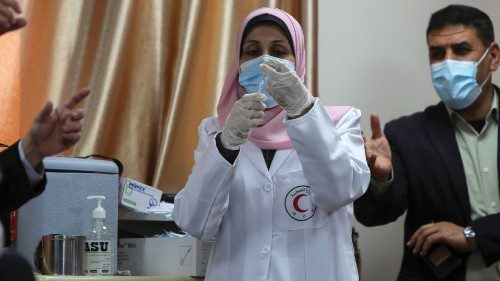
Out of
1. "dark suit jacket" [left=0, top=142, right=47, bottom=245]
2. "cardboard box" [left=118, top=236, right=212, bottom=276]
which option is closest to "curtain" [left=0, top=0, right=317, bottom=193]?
"cardboard box" [left=118, top=236, right=212, bottom=276]

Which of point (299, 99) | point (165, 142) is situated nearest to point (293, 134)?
point (299, 99)

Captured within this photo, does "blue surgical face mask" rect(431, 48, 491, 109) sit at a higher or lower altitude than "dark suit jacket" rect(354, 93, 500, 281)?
higher

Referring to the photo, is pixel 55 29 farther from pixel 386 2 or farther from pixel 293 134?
pixel 386 2

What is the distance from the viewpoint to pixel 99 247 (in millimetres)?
2229

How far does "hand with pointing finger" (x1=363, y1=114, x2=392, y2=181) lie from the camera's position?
2259 mm

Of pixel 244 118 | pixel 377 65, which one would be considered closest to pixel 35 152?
pixel 244 118

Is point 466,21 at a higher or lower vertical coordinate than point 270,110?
higher

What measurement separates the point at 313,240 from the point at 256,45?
506 mm

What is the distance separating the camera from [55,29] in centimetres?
263

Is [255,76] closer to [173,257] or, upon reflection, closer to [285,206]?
[285,206]

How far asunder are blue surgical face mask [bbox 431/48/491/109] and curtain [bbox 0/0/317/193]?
0.63 m

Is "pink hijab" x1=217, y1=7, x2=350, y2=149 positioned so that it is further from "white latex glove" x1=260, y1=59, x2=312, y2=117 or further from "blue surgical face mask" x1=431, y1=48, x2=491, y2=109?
"blue surgical face mask" x1=431, y1=48, x2=491, y2=109

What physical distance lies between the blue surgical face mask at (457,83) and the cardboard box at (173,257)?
93 cm

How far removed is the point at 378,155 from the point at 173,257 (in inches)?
24.0
